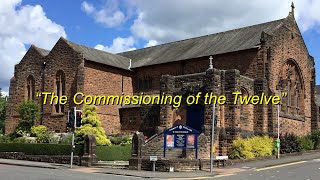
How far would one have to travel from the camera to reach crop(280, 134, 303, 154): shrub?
32.8 meters

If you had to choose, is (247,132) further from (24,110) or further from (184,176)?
(24,110)

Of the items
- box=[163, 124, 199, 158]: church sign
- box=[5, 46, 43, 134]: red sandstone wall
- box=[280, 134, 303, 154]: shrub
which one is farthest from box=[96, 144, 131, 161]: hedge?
box=[5, 46, 43, 134]: red sandstone wall

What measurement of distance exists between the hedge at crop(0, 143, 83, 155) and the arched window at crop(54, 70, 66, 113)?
8.00 metres

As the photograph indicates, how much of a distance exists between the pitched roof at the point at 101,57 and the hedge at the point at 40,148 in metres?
Result: 11.2

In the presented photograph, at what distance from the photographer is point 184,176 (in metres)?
21.0

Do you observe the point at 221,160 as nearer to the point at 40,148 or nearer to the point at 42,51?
the point at 40,148

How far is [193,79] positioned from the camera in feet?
109

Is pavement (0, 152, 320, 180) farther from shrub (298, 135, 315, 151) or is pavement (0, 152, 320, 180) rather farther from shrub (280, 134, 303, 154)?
shrub (298, 135, 315, 151)

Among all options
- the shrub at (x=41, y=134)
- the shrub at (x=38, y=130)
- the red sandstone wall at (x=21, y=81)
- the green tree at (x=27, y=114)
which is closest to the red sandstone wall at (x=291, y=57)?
the shrub at (x=41, y=134)

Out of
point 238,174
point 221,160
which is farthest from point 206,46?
point 238,174

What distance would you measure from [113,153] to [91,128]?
3.72 m

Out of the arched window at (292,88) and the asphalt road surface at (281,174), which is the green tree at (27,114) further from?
the asphalt road surface at (281,174)

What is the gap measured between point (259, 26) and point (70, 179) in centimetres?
2737

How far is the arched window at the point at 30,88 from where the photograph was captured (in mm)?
44344
